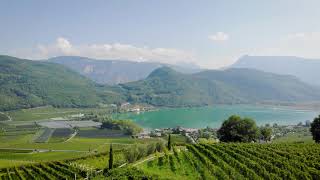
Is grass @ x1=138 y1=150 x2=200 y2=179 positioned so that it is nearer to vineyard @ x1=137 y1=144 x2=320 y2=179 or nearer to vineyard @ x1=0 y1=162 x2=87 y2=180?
vineyard @ x1=137 y1=144 x2=320 y2=179

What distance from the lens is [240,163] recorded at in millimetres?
41594

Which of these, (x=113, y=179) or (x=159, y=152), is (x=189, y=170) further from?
(x=159, y=152)

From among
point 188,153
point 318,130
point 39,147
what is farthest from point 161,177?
point 39,147

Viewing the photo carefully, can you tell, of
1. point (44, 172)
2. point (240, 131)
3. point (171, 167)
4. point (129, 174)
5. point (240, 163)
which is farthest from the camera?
point (240, 131)

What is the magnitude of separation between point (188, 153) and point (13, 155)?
54494 mm

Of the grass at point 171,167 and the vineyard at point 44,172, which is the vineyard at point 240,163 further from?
the vineyard at point 44,172

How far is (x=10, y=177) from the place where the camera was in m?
54.3

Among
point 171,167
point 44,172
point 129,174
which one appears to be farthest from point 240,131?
point 129,174

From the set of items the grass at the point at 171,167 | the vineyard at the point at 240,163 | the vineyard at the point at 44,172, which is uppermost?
the vineyard at the point at 240,163

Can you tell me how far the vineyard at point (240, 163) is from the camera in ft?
124

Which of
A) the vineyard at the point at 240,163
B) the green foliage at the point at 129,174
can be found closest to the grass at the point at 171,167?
the vineyard at the point at 240,163

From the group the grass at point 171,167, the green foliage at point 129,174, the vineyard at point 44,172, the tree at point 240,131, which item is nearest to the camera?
the green foliage at point 129,174

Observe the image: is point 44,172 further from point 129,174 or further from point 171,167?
point 129,174

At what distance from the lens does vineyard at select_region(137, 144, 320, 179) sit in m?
37.8
